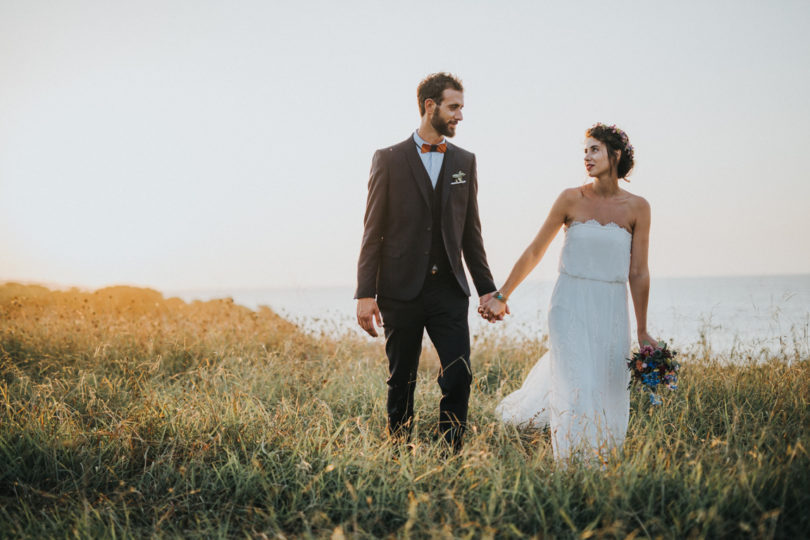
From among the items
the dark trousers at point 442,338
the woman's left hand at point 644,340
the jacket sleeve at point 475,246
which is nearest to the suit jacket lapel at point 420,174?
the jacket sleeve at point 475,246

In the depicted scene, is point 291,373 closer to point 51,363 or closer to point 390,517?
point 51,363

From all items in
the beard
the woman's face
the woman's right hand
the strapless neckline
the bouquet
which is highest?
the beard

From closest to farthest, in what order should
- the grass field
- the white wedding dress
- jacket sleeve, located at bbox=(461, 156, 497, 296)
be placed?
the grass field < the white wedding dress < jacket sleeve, located at bbox=(461, 156, 497, 296)

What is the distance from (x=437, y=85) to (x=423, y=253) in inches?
42.2

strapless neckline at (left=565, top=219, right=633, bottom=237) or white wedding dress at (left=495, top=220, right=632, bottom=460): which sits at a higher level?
strapless neckline at (left=565, top=219, right=633, bottom=237)

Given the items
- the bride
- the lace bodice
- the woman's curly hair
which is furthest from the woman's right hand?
the woman's curly hair

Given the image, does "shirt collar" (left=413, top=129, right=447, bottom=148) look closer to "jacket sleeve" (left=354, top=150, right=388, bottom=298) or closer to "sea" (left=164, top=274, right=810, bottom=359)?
"jacket sleeve" (left=354, top=150, right=388, bottom=298)

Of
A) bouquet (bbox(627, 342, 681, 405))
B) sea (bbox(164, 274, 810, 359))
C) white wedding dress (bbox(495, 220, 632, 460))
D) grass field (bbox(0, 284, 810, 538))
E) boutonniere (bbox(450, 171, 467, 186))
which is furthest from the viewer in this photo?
sea (bbox(164, 274, 810, 359))

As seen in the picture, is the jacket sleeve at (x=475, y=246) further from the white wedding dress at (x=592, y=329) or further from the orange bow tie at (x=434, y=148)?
the white wedding dress at (x=592, y=329)

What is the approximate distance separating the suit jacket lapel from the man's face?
231 millimetres

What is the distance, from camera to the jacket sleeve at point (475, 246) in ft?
11.7

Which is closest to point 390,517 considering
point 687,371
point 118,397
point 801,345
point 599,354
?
point 599,354

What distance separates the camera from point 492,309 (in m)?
3.46

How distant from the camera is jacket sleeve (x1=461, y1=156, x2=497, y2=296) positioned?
3.55m
